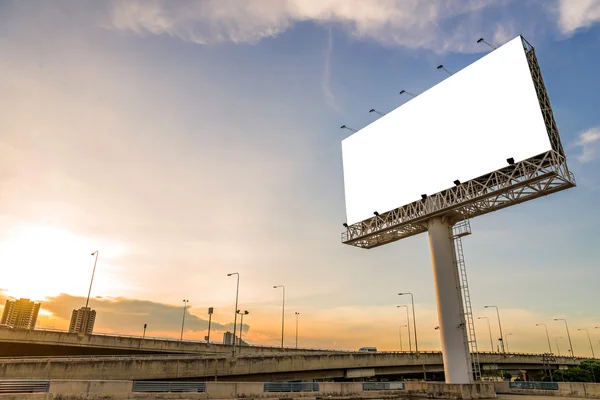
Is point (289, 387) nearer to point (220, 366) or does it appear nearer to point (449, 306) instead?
point (220, 366)

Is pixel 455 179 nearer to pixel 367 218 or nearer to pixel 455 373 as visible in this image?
pixel 367 218

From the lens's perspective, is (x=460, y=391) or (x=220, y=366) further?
(x=220, y=366)

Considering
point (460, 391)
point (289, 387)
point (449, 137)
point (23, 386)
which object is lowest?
point (460, 391)

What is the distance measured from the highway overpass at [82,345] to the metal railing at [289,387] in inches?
1236

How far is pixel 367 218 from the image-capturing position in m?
44.3

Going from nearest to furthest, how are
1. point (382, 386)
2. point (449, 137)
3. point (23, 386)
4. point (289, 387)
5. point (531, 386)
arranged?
point (23, 386), point (289, 387), point (382, 386), point (449, 137), point (531, 386)

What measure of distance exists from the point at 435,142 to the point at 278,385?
92.3ft

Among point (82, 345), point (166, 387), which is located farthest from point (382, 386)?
point (82, 345)

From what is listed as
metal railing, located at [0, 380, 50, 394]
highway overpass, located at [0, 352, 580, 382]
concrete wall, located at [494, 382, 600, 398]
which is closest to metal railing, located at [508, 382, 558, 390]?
concrete wall, located at [494, 382, 600, 398]

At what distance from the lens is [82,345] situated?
46.2 m

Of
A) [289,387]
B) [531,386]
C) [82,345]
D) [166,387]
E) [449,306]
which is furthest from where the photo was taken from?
[82,345]

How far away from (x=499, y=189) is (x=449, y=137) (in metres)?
7.98

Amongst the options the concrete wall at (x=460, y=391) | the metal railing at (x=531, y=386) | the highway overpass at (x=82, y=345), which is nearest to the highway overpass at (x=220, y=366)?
the highway overpass at (x=82, y=345)

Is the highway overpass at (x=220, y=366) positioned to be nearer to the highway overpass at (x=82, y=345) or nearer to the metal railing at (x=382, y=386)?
the highway overpass at (x=82, y=345)
